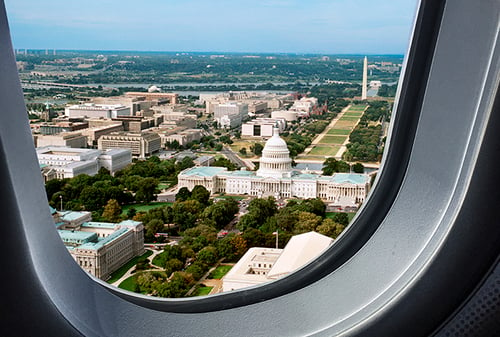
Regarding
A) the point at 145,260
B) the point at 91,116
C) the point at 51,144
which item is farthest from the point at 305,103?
the point at 145,260

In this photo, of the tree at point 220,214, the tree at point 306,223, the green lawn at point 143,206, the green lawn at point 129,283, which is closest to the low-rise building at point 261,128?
the green lawn at point 143,206

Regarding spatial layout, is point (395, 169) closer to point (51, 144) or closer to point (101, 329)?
point (101, 329)

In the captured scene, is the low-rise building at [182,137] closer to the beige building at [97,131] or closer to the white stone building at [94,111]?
the beige building at [97,131]

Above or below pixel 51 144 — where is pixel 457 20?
above

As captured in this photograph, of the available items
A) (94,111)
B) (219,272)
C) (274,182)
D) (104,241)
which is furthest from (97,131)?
(219,272)

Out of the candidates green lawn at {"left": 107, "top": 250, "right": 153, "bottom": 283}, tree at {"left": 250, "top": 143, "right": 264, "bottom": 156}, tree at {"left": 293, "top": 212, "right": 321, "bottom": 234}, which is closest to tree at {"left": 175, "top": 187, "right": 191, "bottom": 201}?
tree at {"left": 293, "top": 212, "right": 321, "bottom": 234}

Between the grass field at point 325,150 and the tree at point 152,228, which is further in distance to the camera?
the grass field at point 325,150
